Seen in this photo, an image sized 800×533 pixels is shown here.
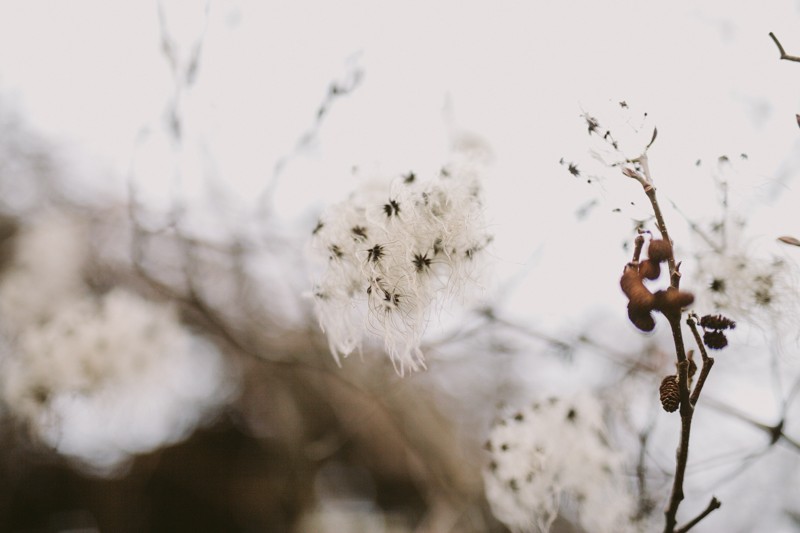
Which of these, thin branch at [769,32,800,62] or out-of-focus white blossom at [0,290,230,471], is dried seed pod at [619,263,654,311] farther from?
out-of-focus white blossom at [0,290,230,471]

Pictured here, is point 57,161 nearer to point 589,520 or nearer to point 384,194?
point 384,194

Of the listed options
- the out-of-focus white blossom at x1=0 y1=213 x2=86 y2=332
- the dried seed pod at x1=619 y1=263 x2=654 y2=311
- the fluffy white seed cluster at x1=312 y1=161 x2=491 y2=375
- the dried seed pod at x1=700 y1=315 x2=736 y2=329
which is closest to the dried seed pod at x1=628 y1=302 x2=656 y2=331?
the dried seed pod at x1=619 y1=263 x2=654 y2=311

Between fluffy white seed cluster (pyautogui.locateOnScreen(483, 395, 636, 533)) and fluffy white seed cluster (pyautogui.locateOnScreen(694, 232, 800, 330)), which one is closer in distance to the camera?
fluffy white seed cluster (pyautogui.locateOnScreen(694, 232, 800, 330))

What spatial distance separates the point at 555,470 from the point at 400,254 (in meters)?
0.62

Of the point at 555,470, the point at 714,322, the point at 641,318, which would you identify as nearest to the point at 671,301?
the point at 641,318

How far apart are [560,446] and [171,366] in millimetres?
1497

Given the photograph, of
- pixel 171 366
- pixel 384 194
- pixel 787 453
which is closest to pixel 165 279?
pixel 171 366

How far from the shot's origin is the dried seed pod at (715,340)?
29.2 inches

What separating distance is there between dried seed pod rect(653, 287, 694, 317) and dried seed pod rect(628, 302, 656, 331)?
0.01 m

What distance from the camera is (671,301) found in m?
0.65

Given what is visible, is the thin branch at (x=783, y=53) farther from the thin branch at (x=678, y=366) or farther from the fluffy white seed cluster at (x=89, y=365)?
the fluffy white seed cluster at (x=89, y=365)

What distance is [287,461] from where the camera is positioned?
2947 mm

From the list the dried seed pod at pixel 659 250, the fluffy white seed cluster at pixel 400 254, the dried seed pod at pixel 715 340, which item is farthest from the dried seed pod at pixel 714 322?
the fluffy white seed cluster at pixel 400 254

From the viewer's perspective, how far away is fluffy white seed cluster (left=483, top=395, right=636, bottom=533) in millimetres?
1196
